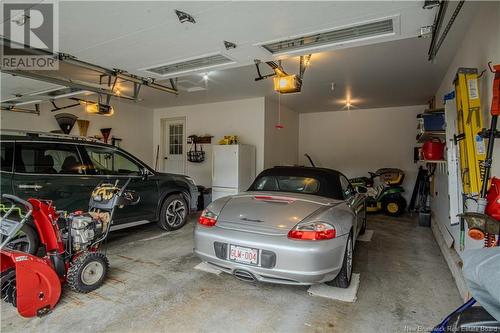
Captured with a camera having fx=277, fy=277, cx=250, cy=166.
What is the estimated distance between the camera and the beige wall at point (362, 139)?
7477mm

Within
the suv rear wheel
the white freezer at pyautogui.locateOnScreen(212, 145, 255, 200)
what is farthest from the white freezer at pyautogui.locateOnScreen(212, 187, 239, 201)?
the suv rear wheel

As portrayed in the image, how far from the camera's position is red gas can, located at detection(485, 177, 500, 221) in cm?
157

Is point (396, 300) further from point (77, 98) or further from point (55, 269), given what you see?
point (77, 98)

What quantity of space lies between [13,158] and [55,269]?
1.63 metres

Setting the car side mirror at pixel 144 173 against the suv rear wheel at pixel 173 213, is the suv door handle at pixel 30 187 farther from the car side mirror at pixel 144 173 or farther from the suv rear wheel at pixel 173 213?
the suv rear wheel at pixel 173 213

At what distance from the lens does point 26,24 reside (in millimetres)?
2322

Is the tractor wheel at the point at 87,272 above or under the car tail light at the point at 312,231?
under

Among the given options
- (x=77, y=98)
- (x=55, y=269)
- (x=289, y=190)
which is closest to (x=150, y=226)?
(x=55, y=269)

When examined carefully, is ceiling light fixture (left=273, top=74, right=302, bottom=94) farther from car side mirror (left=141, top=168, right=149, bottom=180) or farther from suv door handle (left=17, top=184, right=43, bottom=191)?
suv door handle (left=17, top=184, right=43, bottom=191)

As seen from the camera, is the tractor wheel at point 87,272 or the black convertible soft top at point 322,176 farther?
the black convertible soft top at point 322,176

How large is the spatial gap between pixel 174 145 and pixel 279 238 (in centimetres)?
679

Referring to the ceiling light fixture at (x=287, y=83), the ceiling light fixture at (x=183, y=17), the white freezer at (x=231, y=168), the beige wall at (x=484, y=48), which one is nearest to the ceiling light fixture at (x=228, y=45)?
the ceiling light fixture at (x=183, y=17)

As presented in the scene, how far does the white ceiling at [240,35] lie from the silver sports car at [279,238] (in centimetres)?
153

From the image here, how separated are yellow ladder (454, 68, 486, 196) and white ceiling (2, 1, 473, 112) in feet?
1.93
